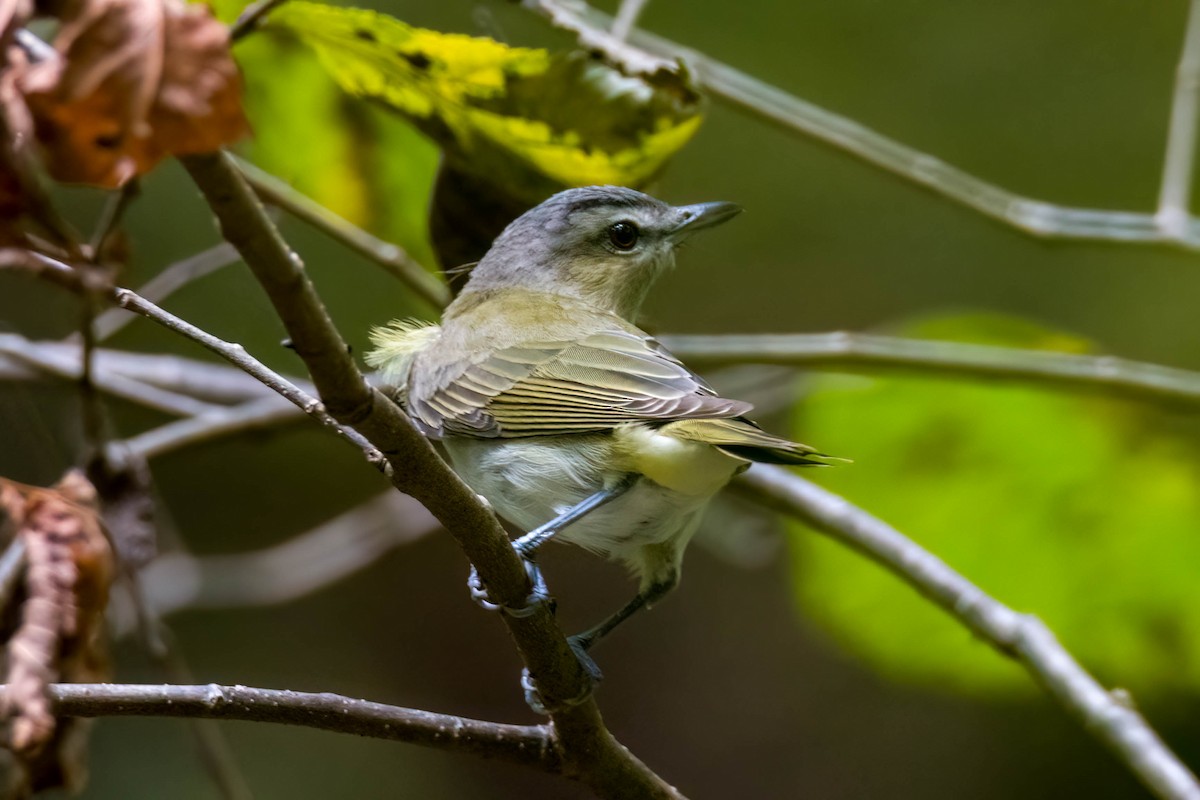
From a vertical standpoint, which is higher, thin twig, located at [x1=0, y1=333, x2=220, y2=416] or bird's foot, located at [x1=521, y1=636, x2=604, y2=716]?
bird's foot, located at [x1=521, y1=636, x2=604, y2=716]

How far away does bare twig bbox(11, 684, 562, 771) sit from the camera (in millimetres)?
1562

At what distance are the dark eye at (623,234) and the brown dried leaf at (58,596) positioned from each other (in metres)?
1.33

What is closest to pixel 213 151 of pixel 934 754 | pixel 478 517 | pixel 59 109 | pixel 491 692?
pixel 59 109

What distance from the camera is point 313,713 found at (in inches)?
65.5

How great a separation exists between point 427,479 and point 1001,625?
1564mm

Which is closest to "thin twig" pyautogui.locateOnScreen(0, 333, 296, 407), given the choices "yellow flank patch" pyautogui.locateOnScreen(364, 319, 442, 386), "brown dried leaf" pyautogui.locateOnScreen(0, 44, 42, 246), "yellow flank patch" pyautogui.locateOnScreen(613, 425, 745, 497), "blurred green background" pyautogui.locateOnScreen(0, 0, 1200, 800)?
"blurred green background" pyautogui.locateOnScreen(0, 0, 1200, 800)

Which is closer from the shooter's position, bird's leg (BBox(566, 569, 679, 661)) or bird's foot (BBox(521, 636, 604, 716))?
bird's foot (BBox(521, 636, 604, 716))

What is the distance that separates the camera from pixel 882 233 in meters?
5.71

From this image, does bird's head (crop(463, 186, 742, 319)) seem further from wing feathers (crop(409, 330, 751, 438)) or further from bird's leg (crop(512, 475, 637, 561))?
bird's leg (crop(512, 475, 637, 561))

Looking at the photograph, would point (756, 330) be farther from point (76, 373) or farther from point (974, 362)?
point (76, 373)

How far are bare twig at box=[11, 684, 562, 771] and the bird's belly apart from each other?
0.43 meters

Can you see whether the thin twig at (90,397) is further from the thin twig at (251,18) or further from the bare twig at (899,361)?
the thin twig at (251,18)

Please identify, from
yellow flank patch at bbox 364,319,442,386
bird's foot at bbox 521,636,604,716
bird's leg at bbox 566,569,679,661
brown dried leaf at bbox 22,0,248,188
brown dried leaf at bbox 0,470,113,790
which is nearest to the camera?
brown dried leaf at bbox 22,0,248,188

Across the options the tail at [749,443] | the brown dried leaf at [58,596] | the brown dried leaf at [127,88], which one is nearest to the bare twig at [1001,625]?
the tail at [749,443]
